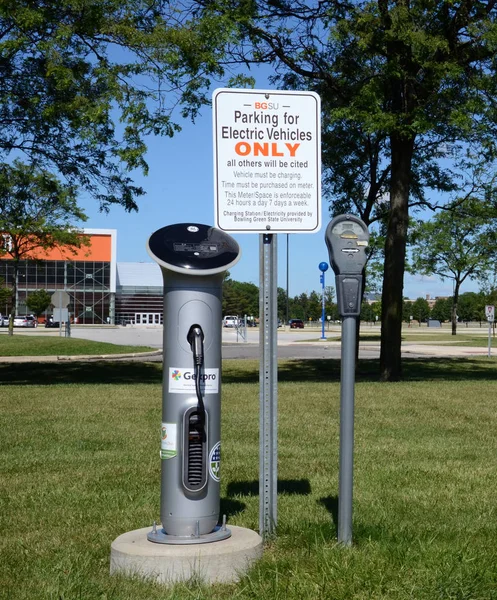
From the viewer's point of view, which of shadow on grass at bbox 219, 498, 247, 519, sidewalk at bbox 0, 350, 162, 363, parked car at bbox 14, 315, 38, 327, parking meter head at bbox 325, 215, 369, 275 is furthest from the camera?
parked car at bbox 14, 315, 38, 327

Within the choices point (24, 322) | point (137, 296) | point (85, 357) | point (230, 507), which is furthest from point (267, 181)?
point (137, 296)

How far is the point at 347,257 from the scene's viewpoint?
4949 millimetres

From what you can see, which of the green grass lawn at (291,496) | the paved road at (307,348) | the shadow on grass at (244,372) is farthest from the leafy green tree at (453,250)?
the green grass lawn at (291,496)

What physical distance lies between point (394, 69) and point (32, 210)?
1802cm

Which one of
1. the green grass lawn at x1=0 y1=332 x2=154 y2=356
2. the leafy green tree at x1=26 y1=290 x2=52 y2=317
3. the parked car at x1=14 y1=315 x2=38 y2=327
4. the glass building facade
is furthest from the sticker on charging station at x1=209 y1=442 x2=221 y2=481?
the glass building facade

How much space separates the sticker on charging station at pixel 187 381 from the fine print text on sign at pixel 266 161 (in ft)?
2.88

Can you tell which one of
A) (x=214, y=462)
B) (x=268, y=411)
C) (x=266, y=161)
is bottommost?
(x=214, y=462)

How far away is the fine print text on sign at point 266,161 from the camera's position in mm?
5102

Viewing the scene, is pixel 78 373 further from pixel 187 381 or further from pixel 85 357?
pixel 187 381

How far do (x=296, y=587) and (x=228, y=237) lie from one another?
6.64ft

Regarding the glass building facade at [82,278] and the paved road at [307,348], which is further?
the glass building facade at [82,278]

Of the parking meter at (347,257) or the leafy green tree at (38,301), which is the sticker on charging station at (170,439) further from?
the leafy green tree at (38,301)

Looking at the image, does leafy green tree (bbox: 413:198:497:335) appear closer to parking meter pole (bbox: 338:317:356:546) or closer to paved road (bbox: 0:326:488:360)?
paved road (bbox: 0:326:488:360)

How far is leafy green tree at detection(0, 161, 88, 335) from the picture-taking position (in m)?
19.7
